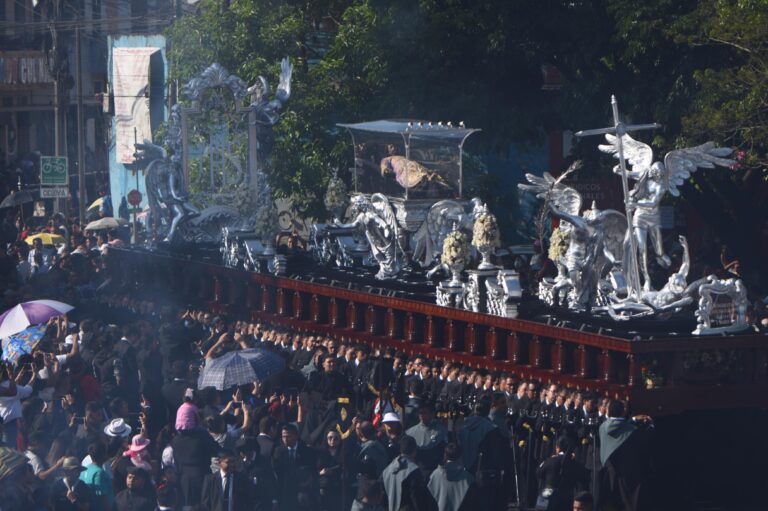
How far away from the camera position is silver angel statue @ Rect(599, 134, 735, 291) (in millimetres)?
21938

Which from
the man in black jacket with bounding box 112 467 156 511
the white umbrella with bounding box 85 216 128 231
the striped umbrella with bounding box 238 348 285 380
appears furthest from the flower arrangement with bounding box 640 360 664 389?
the white umbrella with bounding box 85 216 128 231

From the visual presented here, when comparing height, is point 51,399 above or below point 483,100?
below

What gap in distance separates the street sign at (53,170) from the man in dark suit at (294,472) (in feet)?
90.0

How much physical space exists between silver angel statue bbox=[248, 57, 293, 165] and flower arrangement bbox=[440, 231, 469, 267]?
910 centimetres

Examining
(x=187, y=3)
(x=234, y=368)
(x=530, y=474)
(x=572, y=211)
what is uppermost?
(x=187, y=3)

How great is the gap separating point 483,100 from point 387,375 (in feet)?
40.4

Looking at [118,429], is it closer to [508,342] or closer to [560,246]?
[508,342]

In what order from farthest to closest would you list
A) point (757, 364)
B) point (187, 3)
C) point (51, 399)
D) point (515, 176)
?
point (187, 3) → point (515, 176) → point (757, 364) → point (51, 399)

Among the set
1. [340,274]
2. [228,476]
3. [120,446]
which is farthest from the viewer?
[340,274]

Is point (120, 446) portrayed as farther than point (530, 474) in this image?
No

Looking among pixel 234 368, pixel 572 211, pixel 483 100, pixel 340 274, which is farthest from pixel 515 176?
pixel 234 368

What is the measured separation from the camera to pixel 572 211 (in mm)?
23344

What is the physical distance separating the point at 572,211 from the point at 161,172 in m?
12.8

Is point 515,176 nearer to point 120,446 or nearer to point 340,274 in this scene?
point 340,274
